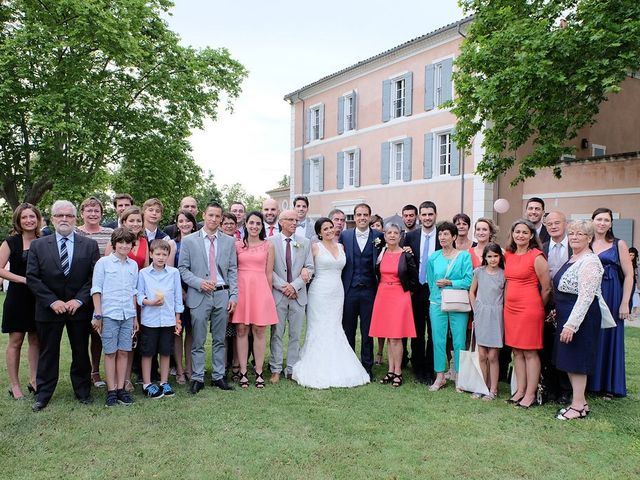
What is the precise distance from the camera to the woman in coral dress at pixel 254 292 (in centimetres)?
566

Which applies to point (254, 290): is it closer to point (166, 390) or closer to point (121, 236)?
point (166, 390)

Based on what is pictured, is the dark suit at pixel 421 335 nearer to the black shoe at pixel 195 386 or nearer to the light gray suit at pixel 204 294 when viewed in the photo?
the light gray suit at pixel 204 294

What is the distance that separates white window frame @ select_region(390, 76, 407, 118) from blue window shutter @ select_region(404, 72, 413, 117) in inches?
7.1

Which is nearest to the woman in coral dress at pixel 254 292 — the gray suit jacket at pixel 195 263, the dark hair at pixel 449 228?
the gray suit jacket at pixel 195 263

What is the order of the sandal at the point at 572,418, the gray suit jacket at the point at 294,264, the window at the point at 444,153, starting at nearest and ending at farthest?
1. the sandal at the point at 572,418
2. the gray suit jacket at the point at 294,264
3. the window at the point at 444,153

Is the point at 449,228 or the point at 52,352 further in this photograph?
the point at 449,228

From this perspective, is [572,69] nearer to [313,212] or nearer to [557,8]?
[557,8]

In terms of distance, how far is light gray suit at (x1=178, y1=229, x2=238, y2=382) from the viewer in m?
5.48

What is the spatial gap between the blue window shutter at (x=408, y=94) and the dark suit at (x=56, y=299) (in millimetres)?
17000

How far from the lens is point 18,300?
16.6 feet

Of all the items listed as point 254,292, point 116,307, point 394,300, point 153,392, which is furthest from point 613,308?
point 116,307

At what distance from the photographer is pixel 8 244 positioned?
5.02 m

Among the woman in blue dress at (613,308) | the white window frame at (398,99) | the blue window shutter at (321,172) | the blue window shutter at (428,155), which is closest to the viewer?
the woman in blue dress at (613,308)

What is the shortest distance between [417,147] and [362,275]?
14.8 m
